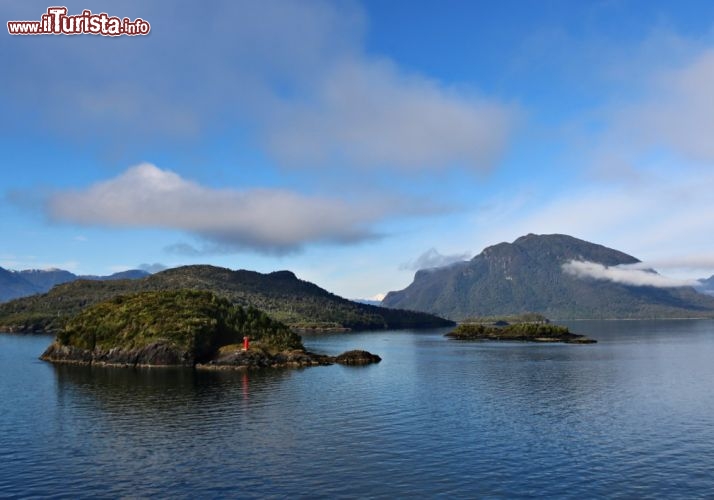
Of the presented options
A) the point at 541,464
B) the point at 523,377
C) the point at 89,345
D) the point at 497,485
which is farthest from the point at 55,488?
the point at 89,345

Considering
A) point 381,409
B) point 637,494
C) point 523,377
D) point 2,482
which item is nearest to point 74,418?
point 2,482

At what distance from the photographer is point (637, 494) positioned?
52438 millimetres

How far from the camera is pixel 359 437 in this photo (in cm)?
7531

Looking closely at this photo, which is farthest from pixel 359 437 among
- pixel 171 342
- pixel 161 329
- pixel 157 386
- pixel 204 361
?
pixel 161 329

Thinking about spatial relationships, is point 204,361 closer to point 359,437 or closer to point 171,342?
point 171,342

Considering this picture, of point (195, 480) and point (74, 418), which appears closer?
point (195, 480)

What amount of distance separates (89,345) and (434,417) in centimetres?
14149

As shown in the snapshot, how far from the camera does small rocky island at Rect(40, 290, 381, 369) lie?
17112 cm

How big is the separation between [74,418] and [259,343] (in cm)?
9332

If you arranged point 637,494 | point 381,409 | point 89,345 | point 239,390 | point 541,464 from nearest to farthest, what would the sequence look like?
point 637,494
point 541,464
point 381,409
point 239,390
point 89,345

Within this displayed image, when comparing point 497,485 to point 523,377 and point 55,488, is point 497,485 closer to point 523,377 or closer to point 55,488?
point 55,488

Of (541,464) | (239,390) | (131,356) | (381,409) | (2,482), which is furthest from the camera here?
(131,356)

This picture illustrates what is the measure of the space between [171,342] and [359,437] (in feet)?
372

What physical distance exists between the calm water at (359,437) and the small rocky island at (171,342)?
3363 centimetres
